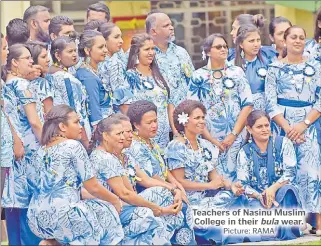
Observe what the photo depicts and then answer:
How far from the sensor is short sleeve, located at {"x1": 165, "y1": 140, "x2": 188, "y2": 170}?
30.2 ft

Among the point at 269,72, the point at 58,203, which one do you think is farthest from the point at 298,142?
the point at 58,203

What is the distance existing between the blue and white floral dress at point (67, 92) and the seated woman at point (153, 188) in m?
0.21

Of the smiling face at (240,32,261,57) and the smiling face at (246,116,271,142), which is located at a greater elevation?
the smiling face at (240,32,261,57)

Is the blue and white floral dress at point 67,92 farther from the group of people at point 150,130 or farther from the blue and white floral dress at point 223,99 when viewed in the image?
the blue and white floral dress at point 223,99

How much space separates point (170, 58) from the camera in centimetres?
938

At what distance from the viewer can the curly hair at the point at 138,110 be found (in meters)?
9.07

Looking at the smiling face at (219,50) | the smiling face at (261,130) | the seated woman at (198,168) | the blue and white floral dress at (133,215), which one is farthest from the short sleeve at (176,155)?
the smiling face at (219,50)

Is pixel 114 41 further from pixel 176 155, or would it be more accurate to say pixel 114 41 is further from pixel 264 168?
pixel 264 168

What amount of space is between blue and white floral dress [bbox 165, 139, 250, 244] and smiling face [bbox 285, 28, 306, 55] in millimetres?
790

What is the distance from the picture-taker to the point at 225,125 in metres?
9.39

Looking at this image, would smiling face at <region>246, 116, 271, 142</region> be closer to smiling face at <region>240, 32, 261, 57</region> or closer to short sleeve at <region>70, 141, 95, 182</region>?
smiling face at <region>240, 32, 261, 57</region>

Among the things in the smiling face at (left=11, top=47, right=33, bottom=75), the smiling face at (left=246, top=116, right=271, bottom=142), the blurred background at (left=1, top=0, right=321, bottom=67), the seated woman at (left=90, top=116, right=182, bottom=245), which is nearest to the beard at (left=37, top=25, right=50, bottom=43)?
the blurred background at (left=1, top=0, right=321, bottom=67)

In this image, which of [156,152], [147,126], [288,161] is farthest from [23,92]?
[288,161]

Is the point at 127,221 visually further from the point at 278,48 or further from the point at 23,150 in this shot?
the point at 278,48
